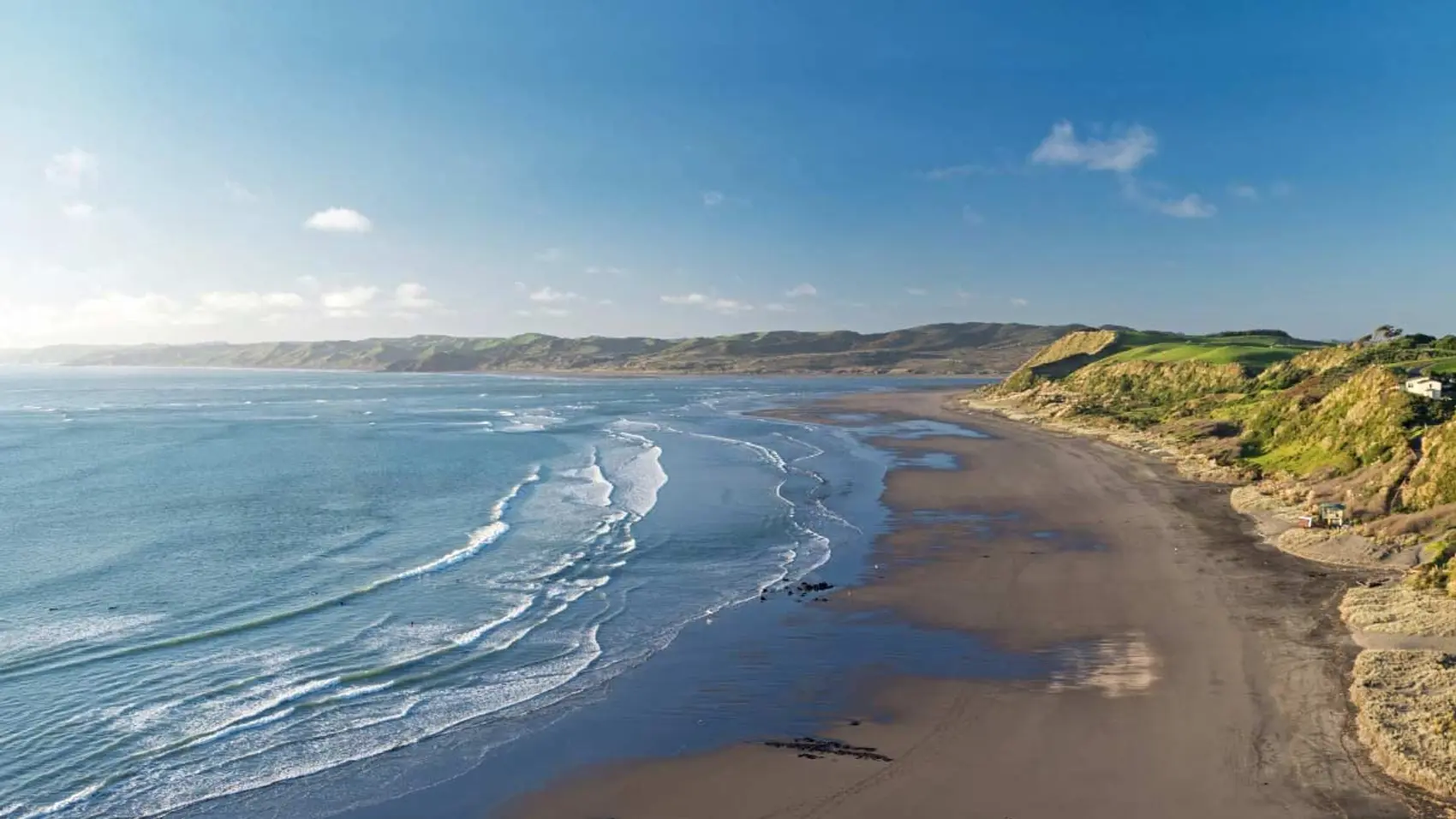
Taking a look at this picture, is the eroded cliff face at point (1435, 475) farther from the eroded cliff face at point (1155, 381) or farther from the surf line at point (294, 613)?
the eroded cliff face at point (1155, 381)

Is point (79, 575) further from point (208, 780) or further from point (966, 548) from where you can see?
point (966, 548)

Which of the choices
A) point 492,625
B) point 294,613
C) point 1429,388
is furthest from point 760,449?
point 294,613

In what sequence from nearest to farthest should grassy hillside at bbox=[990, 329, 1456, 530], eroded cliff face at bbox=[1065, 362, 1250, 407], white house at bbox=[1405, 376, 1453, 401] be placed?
1. grassy hillside at bbox=[990, 329, 1456, 530]
2. white house at bbox=[1405, 376, 1453, 401]
3. eroded cliff face at bbox=[1065, 362, 1250, 407]

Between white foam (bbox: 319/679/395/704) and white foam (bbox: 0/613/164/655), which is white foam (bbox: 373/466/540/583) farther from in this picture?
white foam (bbox: 319/679/395/704)

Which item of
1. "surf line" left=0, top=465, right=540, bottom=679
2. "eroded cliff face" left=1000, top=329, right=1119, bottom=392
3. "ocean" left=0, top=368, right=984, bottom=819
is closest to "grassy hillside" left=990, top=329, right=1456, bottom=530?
"eroded cliff face" left=1000, top=329, right=1119, bottom=392

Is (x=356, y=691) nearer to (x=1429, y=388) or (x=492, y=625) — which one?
(x=492, y=625)
